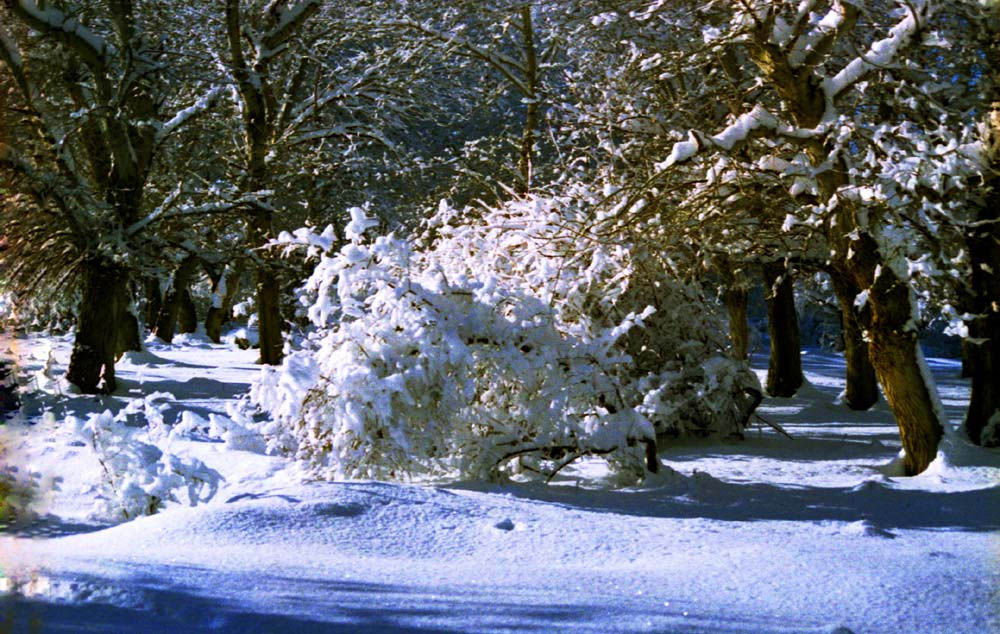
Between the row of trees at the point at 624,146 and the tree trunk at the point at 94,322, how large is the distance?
0.03 meters

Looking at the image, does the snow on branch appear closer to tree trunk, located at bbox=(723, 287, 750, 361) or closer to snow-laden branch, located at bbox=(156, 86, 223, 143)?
snow-laden branch, located at bbox=(156, 86, 223, 143)

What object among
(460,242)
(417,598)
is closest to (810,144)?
(460,242)

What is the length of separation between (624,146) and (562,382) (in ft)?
11.5

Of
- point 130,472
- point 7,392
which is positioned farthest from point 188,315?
point 7,392

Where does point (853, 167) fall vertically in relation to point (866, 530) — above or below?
above

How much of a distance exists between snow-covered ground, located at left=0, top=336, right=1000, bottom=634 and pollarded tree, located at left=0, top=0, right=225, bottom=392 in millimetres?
5026

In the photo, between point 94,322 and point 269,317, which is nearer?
point 94,322

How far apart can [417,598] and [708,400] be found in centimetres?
712

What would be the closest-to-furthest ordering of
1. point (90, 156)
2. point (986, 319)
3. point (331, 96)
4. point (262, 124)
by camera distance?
point (986, 319), point (90, 156), point (262, 124), point (331, 96)

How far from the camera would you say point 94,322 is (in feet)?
41.8

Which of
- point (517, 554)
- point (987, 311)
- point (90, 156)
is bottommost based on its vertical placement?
point (517, 554)

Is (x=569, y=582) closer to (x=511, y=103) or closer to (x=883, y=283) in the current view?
(x=883, y=283)

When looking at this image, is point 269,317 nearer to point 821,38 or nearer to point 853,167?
point 853,167

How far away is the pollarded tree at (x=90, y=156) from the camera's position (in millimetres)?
11383
